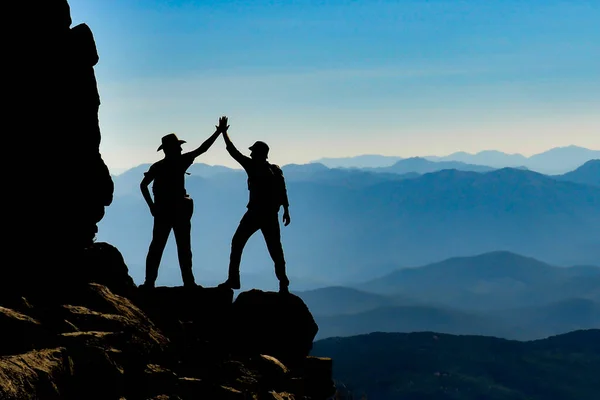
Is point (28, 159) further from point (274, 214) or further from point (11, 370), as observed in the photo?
point (274, 214)

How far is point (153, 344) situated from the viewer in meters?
15.4

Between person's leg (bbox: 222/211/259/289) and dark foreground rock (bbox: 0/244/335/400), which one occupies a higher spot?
person's leg (bbox: 222/211/259/289)

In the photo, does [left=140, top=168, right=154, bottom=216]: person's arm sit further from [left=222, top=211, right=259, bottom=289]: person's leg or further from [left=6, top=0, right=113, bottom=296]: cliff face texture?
[left=222, top=211, right=259, bottom=289]: person's leg

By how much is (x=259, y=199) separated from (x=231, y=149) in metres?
1.71

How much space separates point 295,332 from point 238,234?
3.33 metres

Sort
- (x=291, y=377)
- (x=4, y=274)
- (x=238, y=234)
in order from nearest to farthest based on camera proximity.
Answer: (x=4, y=274) → (x=291, y=377) → (x=238, y=234)

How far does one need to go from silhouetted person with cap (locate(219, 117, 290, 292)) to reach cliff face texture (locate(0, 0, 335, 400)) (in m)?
2.66

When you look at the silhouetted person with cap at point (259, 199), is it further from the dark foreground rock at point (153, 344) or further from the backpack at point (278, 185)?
the dark foreground rock at point (153, 344)

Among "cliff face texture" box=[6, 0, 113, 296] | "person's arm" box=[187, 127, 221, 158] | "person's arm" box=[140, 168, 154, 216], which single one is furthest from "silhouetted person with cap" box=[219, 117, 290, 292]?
"cliff face texture" box=[6, 0, 113, 296]

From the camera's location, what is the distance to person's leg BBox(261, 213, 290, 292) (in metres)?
21.6

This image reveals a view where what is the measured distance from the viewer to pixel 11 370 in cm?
1146

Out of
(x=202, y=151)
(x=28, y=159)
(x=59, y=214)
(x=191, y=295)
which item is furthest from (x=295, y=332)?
(x=28, y=159)

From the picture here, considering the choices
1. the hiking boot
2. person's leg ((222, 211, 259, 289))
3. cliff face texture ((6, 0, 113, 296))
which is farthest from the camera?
person's leg ((222, 211, 259, 289))

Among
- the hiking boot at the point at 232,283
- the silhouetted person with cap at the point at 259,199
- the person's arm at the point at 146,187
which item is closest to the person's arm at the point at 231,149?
the silhouetted person with cap at the point at 259,199
